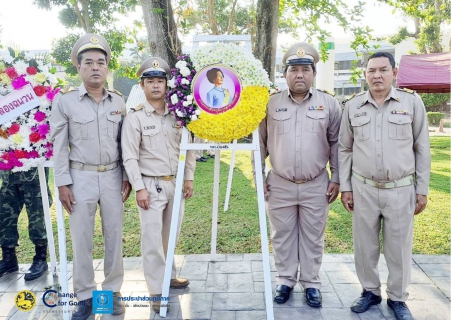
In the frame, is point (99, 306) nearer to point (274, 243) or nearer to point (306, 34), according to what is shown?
point (274, 243)

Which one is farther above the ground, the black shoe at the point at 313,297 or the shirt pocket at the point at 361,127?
the shirt pocket at the point at 361,127

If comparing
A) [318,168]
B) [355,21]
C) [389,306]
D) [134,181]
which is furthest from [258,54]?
[389,306]

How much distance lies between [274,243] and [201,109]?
1.53 meters

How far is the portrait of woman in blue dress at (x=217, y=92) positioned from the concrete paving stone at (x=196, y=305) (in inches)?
72.1

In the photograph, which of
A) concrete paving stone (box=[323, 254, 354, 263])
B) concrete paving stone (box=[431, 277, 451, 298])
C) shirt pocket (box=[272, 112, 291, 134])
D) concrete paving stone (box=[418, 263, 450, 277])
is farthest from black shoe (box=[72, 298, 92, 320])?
concrete paving stone (box=[418, 263, 450, 277])

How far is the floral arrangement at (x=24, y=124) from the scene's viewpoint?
3.42 meters

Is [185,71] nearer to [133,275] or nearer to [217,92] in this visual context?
[217,92]

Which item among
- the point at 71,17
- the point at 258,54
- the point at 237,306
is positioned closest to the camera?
the point at 237,306

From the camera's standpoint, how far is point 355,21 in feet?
23.9

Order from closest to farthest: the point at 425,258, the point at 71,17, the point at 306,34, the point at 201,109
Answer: the point at 201,109, the point at 425,258, the point at 306,34, the point at 71,17

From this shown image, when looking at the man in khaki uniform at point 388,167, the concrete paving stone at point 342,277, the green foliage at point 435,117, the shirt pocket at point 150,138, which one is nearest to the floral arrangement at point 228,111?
the shirt pocket at point 150,138

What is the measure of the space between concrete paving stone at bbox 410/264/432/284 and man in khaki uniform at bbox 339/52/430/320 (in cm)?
70

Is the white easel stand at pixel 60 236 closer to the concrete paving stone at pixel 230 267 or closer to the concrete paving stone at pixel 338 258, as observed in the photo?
the concrete paving stone at pixel 230 267

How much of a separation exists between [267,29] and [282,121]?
11.0ft
